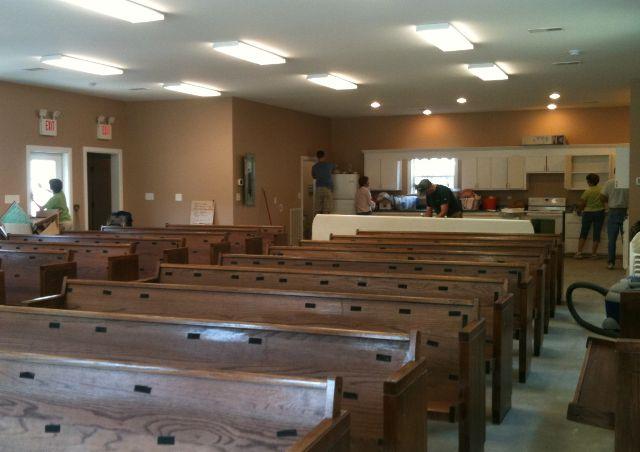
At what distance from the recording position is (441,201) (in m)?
A: 10.0

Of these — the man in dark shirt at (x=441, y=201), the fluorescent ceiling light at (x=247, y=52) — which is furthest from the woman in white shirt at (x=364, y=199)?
the fluorescent ceiling light at (x=247, y=52)

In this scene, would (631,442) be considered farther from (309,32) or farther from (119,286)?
(309,32)

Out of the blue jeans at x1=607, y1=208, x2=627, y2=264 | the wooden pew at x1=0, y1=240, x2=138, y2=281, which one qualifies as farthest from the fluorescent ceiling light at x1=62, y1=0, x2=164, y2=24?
the blue jeans at x1=607, y1=208, x2=627, y2=264

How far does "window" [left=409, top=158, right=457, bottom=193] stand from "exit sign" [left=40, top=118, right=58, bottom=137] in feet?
23.4

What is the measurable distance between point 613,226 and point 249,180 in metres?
5.93

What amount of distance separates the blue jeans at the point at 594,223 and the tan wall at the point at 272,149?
17.6ft

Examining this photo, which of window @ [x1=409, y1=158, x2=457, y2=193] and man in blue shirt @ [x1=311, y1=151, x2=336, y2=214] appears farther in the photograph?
window @ [x1=409, y1=158, x2=457, y2=193]

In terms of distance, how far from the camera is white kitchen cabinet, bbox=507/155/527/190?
13648mm

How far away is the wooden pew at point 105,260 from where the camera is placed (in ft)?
19.7

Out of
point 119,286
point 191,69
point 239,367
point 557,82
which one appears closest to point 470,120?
point 557,82

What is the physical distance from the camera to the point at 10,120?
393 inches

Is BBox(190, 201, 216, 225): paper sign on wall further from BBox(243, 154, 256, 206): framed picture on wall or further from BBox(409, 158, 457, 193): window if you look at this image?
BBox(409, 158, 457, 193): window

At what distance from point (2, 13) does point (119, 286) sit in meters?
3.48

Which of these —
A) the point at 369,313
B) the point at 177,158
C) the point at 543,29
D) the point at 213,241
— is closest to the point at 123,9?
the point at 213,241
